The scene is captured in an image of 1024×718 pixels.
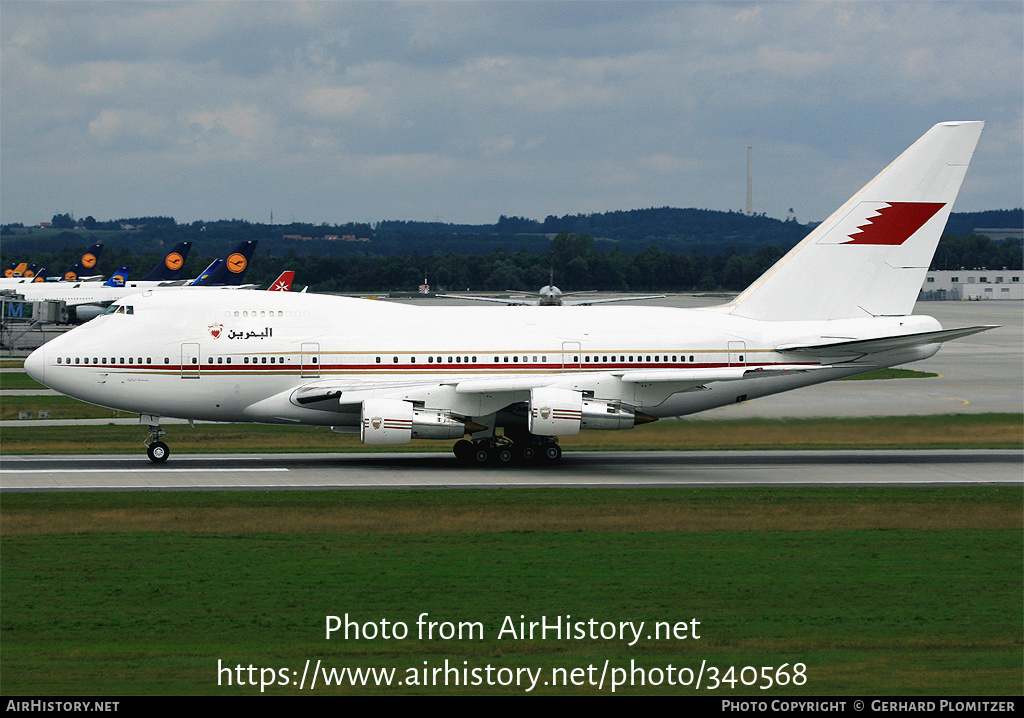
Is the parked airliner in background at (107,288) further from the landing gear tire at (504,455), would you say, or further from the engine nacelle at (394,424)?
the engine nacelle at (394,424)

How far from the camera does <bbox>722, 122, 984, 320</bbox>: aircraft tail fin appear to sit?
36844mm

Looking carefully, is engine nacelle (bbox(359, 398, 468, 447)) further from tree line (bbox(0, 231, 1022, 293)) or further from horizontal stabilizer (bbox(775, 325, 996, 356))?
tree line (bbox(0, 231, 1022, 293))

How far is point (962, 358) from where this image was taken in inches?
2936

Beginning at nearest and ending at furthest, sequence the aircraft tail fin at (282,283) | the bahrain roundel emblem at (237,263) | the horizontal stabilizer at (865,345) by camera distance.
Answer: the horizontal stabilizer at (865,345), the aircraft tail fin at (282,283), the bahrain roundel emblem at (237,263)

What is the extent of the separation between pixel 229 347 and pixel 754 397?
16.6 meters

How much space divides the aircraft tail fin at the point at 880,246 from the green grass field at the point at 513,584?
30.0ft

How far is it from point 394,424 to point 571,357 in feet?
19.5

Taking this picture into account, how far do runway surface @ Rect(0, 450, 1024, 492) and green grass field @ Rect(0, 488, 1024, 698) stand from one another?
1.99 m

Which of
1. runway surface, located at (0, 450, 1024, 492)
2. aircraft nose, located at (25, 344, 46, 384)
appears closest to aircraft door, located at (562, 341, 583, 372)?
runway surface, located at (0, 450, 1024, 492)

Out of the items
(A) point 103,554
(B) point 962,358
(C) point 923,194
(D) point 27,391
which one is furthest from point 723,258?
(A) point 103,554

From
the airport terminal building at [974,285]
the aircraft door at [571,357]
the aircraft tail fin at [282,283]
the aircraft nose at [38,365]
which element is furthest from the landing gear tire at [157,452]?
the airport terminal building at [974,285]

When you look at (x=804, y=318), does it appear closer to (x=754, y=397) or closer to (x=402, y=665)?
(x=754, y=397)

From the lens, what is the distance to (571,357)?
35.5 meters

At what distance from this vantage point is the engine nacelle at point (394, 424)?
3328 cm
